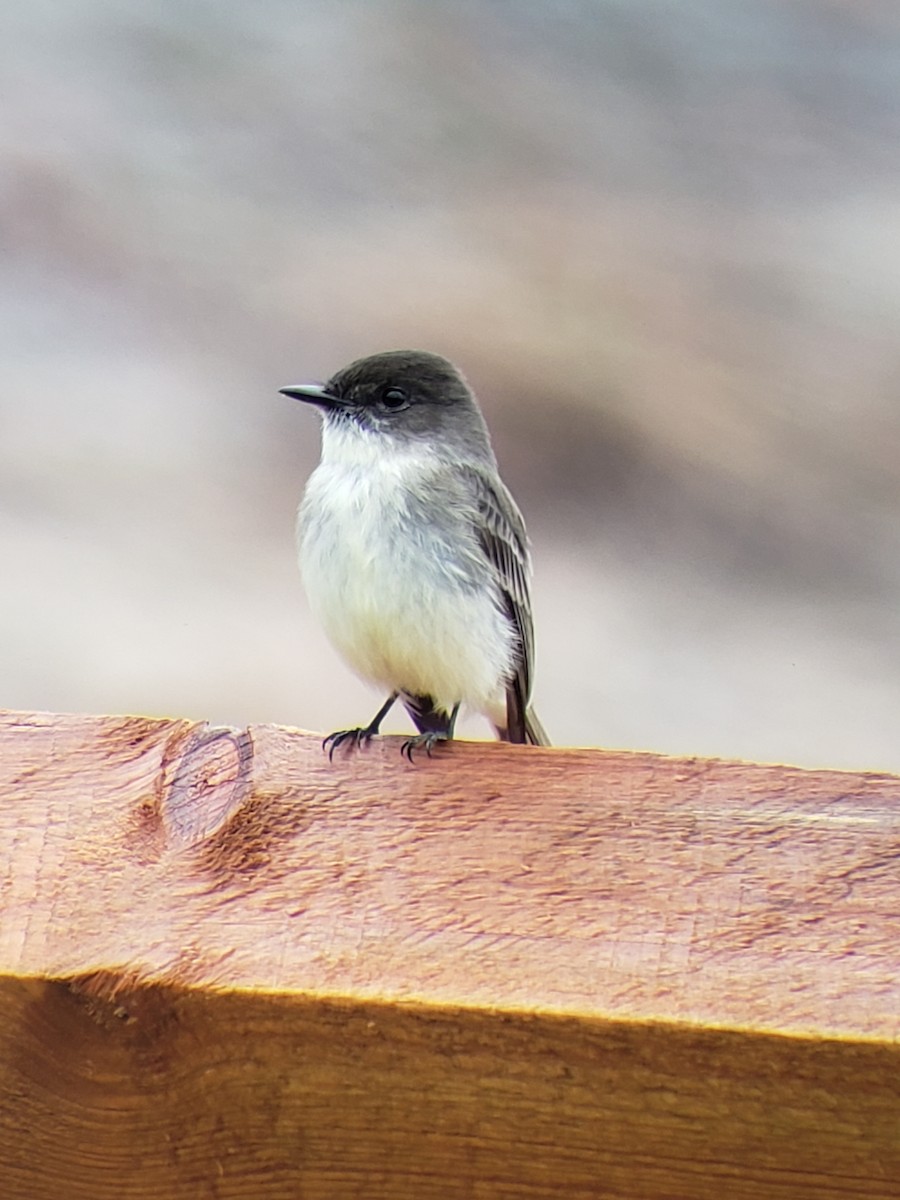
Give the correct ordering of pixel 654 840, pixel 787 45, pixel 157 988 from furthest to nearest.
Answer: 1. pixel 787 45
2. pixel 654 840
3. pixel 157 988

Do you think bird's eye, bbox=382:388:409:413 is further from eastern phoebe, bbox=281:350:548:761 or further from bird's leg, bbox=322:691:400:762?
bird's leg, bbox=322:691:400:762

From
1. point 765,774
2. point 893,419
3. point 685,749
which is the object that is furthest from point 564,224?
point 765,774

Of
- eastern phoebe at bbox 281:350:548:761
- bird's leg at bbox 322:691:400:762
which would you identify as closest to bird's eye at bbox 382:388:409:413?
eastern phoebe at bbox 281:350:548:761

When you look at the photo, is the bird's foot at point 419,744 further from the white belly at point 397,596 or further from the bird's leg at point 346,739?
the white belly at point 397,596

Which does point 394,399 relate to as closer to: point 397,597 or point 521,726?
point 397,597

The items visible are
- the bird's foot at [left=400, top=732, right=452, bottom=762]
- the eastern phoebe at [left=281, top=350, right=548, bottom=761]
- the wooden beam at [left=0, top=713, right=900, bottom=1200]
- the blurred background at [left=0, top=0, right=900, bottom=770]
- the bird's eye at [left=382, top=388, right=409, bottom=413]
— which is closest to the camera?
the wooden beam at [left=0, top=713, right=900, bottom=1200]

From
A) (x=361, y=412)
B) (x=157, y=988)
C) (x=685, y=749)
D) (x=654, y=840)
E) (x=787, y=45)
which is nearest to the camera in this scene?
(x=157, y=988)

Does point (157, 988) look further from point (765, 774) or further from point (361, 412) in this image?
point (361, 412)
